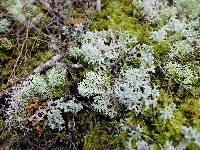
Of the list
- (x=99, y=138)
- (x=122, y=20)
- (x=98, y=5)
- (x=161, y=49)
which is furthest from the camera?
(x=98, y=5)

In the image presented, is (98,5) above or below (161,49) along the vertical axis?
above

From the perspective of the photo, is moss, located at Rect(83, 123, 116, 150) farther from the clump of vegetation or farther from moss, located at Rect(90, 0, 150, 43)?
moss, located at Rect(90, 0, 150, 43)

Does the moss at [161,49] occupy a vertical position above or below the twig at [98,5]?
below

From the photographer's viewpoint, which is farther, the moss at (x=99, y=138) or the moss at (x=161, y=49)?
the moss at (x=161, y=49)

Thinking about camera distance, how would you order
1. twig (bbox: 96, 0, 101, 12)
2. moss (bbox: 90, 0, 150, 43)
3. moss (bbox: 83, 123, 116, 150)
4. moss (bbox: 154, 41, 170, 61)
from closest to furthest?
moss (bbox: 83, 123, 116, 150), moss (bbox: 154, 41, 170, 61), moss (bbox: 90, 0, 150, 43), twig (bbox: 96, 0, 101, 12)

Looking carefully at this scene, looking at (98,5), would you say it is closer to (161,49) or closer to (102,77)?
(161,49)

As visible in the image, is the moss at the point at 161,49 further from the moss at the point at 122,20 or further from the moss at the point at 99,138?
the moss at the point at 99,138

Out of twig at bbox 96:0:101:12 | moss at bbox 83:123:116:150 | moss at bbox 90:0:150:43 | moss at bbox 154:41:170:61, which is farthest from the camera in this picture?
twig at bbox 96:0:101:12

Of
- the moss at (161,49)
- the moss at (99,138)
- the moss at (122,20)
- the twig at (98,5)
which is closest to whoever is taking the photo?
the moss at (99,138)

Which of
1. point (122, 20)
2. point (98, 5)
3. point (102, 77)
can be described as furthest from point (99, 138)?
point (98, 5)

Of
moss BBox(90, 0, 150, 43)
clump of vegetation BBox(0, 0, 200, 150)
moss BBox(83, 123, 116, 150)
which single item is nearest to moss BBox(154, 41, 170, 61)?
clump of vegetation BBox(0, 0, 200, 150)

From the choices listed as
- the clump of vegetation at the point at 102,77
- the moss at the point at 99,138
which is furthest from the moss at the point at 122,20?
the moss at the point at 99,138
